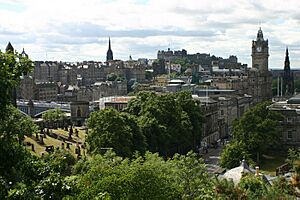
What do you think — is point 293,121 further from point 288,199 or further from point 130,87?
point 130,87

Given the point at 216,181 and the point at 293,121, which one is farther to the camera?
the point at 293,121

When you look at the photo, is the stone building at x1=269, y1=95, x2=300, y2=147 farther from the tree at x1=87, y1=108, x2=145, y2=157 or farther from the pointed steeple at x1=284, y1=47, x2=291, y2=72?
the pointed steeple at x1=284, y1=47, x2=291, y2=72

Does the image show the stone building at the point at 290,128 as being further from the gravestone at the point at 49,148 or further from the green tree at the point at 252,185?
the green tree at the point at 252,185

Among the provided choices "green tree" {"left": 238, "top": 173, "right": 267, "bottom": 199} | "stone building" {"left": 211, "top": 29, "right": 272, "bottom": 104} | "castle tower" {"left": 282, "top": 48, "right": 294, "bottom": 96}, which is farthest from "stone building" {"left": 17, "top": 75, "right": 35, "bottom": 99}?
"green tree" {"left": 238, "top": 173, "right": 267, "bottom": 199}

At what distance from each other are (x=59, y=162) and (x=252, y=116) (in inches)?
1966

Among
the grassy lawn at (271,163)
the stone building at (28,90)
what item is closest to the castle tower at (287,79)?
the stone building at (28,90)

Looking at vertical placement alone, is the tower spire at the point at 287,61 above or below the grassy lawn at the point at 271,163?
above

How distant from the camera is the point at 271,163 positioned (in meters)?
61.8

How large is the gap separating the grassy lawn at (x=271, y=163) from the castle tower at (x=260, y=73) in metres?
67.9

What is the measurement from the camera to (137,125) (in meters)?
53.5

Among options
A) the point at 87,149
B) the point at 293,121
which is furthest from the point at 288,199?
the point at 293,121

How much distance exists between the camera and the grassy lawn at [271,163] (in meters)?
58.1

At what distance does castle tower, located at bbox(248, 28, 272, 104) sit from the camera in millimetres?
134250

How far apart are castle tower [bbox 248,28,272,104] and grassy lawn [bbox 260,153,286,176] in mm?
67861
